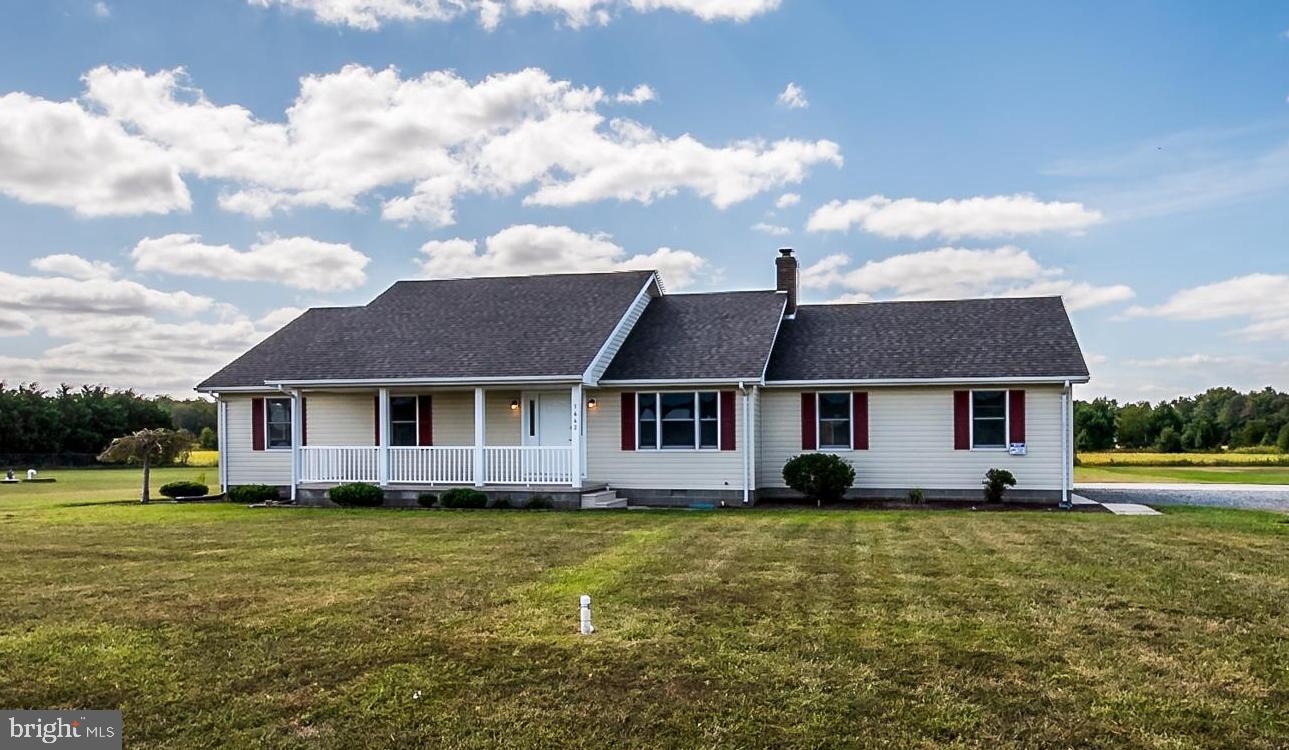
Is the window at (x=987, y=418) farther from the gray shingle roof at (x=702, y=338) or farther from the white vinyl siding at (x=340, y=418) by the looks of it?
the white vinyl siding at (x=340, y=418)

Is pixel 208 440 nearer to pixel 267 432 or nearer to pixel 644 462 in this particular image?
pixel 267 432

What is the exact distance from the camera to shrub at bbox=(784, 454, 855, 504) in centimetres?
1834

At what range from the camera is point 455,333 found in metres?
21.2

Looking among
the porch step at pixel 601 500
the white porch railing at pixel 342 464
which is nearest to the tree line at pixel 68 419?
the white porch railing at pixel 342 464

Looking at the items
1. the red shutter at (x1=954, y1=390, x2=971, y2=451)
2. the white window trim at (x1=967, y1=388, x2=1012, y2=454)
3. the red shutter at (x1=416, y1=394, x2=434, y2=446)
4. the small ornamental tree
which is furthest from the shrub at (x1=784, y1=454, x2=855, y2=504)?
the small ornamental tree

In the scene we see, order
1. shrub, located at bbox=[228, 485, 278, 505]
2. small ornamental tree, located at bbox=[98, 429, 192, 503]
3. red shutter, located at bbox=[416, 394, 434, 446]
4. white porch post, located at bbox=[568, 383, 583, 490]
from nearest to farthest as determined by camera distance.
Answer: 1. white porch post, located at bbox=[568, 383, 583, 490]
2. shrub, located at bbox=[228, 485, 278, 505]
3. red shutter, located at bbox=[416, 394, 434, 446]
4. small ornamental tree, located at bbox=[98, 429, 192, 503]

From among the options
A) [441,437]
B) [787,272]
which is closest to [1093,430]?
[787,272]

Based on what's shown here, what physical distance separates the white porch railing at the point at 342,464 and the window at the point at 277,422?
6.43ft

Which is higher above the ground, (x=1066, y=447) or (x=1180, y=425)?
(x=1066, y=447)

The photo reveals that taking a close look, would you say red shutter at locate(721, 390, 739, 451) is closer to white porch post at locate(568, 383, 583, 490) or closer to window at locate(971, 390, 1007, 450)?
white porch post at locate(568, 383, 583, 490)

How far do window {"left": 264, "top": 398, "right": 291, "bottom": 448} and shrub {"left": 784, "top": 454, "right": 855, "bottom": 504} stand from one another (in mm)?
11983

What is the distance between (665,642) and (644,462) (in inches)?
516

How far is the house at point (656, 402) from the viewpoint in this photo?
1862cm

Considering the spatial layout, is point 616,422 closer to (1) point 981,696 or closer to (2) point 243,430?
(2) point 243,430
